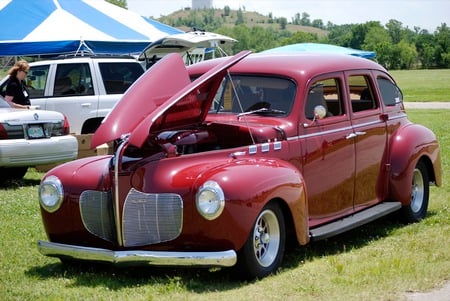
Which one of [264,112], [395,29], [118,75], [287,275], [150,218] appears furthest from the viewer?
[395,29]

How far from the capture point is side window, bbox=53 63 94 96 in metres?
14.1

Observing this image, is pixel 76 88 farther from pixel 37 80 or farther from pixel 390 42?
pixel 390 42

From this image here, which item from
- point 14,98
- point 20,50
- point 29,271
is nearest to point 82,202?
point 29,271

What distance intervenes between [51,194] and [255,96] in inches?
84.3

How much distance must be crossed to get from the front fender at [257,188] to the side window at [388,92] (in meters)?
2.45

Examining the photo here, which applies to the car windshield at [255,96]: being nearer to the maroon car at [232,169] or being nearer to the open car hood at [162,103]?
the maroon car at [232,169]

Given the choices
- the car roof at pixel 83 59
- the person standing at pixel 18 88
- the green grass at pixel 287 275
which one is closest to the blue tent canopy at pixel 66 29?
the car roof at pixel 83 59

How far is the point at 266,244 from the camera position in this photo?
6250mm

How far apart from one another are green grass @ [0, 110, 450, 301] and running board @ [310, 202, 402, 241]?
24 cm

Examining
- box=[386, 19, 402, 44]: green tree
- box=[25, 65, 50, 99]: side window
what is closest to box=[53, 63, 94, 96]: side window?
box=[25, 65, 50, 99]: side window

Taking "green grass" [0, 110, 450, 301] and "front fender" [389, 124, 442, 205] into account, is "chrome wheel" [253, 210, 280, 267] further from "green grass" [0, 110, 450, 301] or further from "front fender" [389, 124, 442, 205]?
"front fender" [389, 124, 442, 205]

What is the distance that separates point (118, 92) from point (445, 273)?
31.0ft

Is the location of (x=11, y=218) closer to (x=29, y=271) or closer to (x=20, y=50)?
(x=29, y=271)

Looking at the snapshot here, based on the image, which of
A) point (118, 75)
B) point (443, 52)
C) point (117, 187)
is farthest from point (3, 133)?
point (443, 52)
